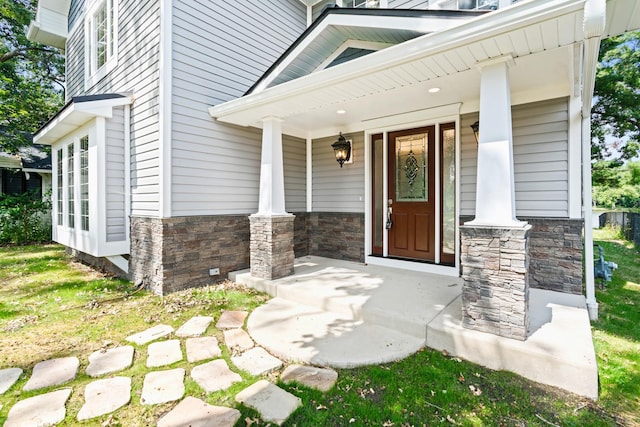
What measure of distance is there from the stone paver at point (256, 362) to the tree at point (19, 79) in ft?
37.4

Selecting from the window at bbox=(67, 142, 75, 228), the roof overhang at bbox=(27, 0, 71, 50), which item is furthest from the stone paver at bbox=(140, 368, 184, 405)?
the roof overhang at bbox=(27, 0, 71, 50)

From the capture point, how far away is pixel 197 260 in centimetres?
474

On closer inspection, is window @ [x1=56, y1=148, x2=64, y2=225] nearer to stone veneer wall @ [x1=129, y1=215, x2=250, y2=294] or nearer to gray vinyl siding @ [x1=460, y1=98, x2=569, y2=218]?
stone veneer wall @ [x1=129, y1=215, x2=250, y2=294]

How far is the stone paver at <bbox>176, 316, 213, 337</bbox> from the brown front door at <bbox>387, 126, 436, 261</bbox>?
3253 mm

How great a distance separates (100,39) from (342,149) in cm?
572

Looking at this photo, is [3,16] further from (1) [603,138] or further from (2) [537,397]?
(1) [603,138]

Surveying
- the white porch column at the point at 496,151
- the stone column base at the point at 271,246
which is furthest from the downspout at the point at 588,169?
the stone column base at the point at 271,246

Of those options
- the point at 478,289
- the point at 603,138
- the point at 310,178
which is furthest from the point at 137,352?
the point at 603,138

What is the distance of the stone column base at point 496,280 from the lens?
2547 mm

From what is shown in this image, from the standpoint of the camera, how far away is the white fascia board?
7.55 ft

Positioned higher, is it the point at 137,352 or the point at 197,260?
the point at 197,260

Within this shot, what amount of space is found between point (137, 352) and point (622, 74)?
14.5 meters

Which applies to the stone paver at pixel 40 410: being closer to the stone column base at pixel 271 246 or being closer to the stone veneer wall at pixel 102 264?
the stone column base at pixel 271 246

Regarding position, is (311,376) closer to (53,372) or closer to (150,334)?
(150,334)
